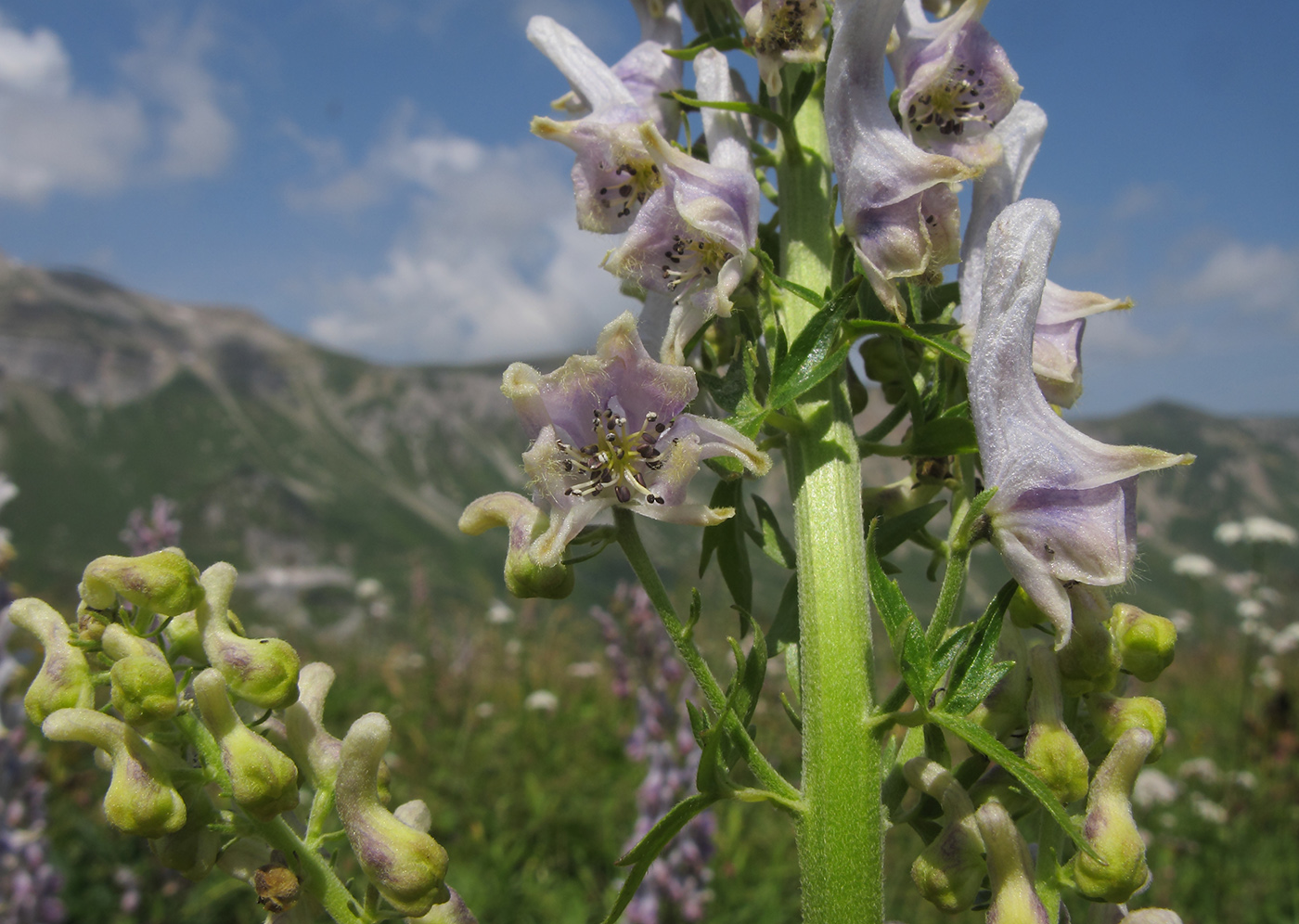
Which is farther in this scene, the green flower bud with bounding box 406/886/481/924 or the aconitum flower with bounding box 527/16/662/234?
the aconitum flower with bounding box 527/16/662/234

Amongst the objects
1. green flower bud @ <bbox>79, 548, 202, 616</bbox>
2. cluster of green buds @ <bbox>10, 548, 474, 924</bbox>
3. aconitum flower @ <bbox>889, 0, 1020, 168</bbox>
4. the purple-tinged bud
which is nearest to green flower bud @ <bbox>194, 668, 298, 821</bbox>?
cluster of green buds @ <bbox>10, 548, 474, 924</bbox>

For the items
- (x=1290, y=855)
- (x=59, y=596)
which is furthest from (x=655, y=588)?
(x=59, y=596)

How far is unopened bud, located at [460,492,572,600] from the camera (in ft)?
4.81

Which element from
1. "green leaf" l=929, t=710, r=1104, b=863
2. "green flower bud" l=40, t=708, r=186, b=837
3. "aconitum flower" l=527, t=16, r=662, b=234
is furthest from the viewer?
"aconitum flower" l=527, t=16, r=662, b=234

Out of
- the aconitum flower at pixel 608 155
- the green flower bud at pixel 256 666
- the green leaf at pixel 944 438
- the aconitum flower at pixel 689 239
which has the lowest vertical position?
the green flower bud at pixel 256 666

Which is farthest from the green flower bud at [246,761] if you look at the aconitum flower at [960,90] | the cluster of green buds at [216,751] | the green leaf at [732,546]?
the aconitum flower at [960,90]

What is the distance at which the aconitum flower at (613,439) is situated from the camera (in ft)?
4.49

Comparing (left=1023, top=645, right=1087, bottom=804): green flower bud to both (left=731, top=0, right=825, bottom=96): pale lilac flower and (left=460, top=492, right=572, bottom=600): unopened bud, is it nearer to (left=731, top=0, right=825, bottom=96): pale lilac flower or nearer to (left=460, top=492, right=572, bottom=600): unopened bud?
(left=460, top=492, right=572, bottom=600): unopened bud

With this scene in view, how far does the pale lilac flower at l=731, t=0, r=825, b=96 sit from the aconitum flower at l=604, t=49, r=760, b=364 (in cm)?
21

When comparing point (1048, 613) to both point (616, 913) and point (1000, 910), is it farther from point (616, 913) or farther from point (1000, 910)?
point (616, 913)

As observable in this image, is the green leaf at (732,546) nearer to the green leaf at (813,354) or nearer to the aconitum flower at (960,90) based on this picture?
the green leaf at (813,354)

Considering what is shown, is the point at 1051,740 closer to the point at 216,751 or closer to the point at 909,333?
the point at 909,333

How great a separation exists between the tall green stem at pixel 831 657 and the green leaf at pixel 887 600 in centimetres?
21

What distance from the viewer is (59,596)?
1358cm
